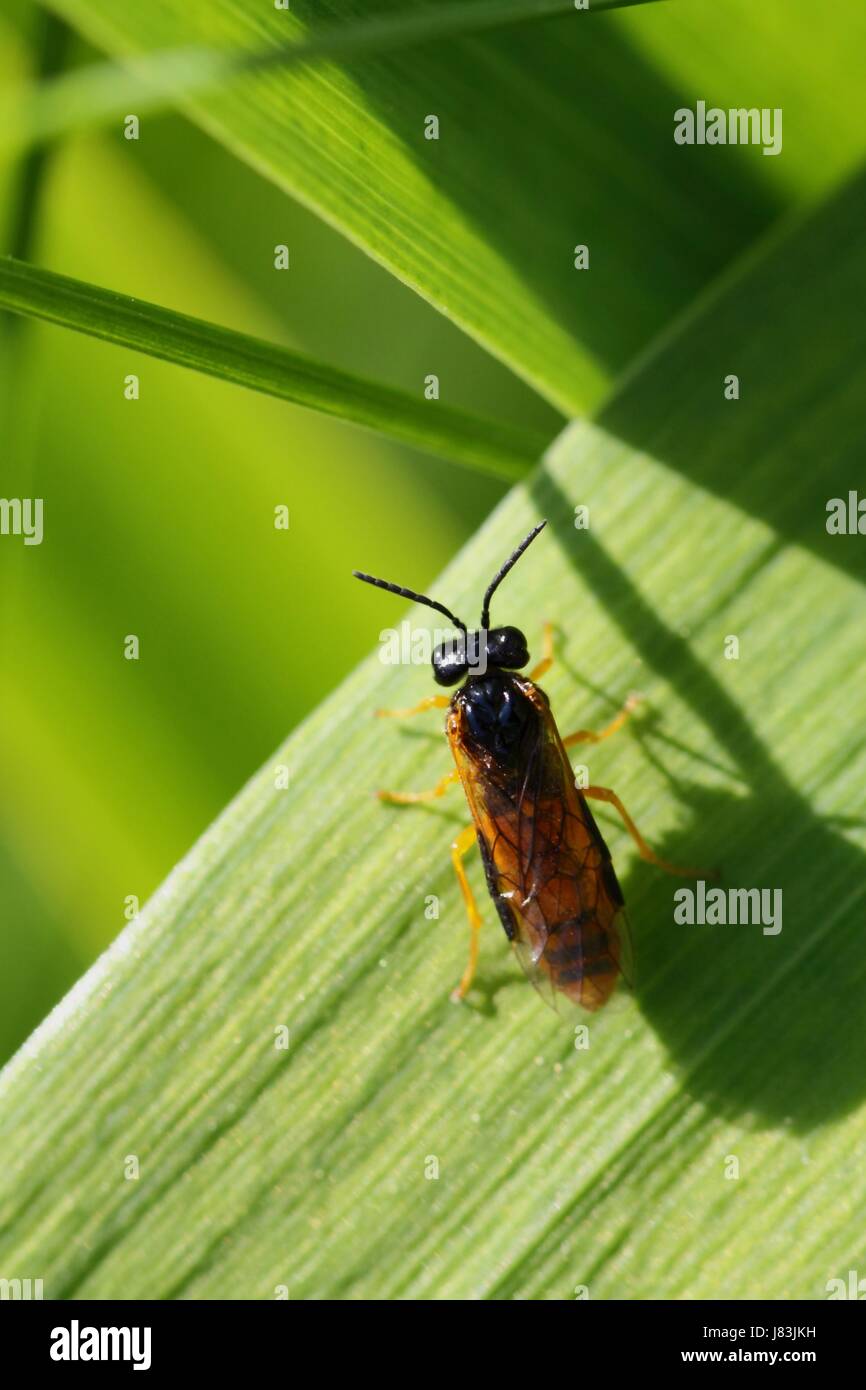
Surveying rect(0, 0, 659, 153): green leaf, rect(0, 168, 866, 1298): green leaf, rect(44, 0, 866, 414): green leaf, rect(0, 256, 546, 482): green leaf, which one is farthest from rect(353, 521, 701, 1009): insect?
rect(0, 0, 659, 153): green leaf

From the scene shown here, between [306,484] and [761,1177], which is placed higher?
[306,484]

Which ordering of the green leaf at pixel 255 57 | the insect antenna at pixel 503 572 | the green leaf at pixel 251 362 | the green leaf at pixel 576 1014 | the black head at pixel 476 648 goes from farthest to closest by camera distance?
the black head at pixel 476 648
the insect antenna at pixel 503 572
the green leaf at pixel 576 1014
the green leaf at pixel 251 362
the green leaf at pixel 255 57

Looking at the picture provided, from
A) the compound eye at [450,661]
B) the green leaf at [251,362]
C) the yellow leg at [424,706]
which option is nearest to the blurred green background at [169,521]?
the yellow leg at [424,706]

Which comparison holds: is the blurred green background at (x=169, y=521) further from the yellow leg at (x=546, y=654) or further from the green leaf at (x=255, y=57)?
the green leaf at (x=255, y=57)

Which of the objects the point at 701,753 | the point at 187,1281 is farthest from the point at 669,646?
the point at 187,1281

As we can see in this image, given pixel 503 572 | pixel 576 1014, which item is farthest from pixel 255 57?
pixel 576 1014

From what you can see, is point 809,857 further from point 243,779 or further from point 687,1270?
point 243,779
